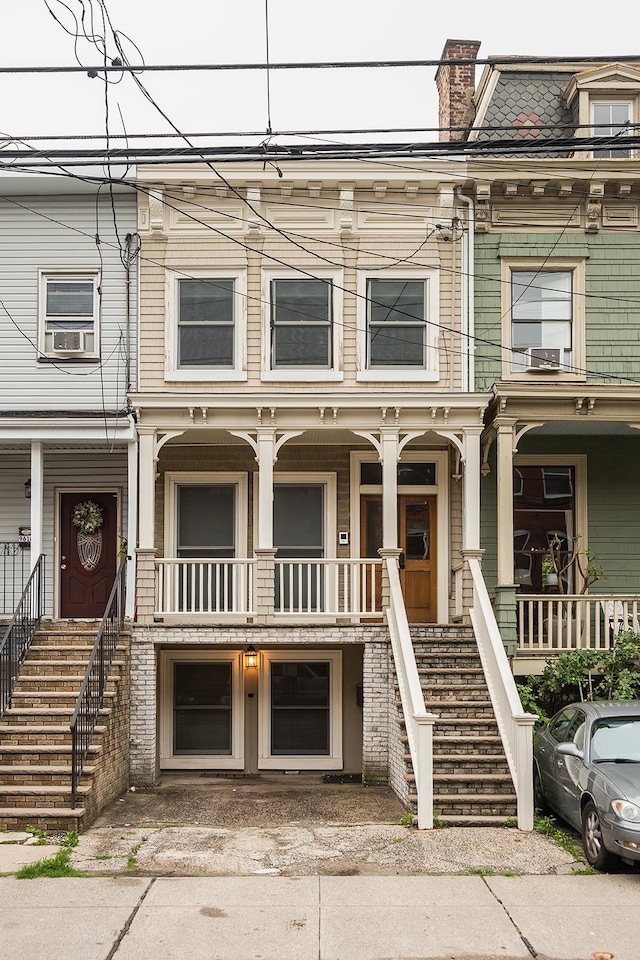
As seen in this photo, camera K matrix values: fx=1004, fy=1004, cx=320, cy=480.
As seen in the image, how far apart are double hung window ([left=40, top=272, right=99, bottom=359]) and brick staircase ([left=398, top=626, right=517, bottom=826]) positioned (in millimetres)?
6675

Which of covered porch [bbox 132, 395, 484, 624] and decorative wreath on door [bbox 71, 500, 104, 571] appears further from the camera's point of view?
decorative wreath on door [bbox 71, 500, 104, 571]

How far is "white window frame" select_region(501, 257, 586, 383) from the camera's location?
1531 centimetres

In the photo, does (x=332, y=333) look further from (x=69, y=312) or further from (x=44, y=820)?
(x=44, y=820)

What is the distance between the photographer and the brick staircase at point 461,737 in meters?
11.2

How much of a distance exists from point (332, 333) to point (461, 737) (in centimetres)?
646

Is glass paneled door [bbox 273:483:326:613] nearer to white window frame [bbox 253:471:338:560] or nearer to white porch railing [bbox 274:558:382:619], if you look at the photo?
white window frame [bbox 253:471:338:560]

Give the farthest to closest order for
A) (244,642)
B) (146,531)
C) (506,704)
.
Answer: (146,531) < (244,642) < (506,704)

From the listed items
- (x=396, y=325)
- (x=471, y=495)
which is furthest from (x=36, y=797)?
(x=396, y=325)

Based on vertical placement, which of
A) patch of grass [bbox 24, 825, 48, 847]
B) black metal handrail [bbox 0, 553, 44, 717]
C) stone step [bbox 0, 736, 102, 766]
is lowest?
patch of grass [bbox 24, 825, 48, 847]

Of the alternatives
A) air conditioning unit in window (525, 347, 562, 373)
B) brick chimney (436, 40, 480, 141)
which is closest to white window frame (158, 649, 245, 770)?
air conditioning unit in window (525, 347, 562, 373)

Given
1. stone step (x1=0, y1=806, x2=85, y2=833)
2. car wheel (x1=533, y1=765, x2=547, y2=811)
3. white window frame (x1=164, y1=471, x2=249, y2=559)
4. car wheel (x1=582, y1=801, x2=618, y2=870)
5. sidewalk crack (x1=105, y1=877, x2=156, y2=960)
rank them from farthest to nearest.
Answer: white window frame (x1=164, y1=471, x2=249, y2=559)
car wheel (x1=533, y1=765, x2=547, y2=811)
stone step (x1=0, y1=806, x2=85, y2=833)
car wheel (x1=582, y1=801, x2=618, y2=870)
sidewalk crack (x1=105, y1=877, x2=156, y2=960)

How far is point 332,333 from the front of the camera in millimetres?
15391

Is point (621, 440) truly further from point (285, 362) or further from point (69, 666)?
point (69, 666)

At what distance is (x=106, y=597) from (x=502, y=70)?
10583 mm
